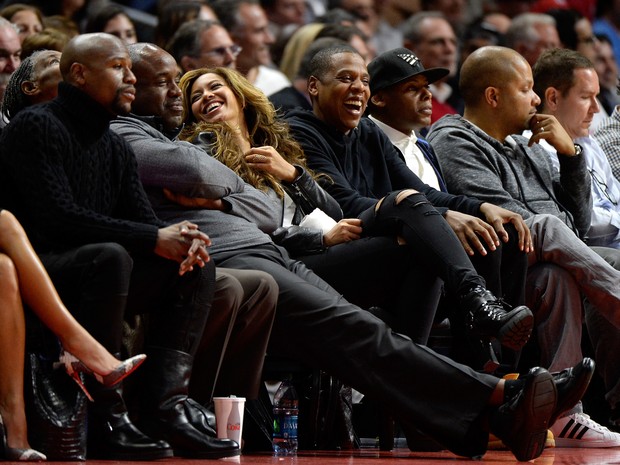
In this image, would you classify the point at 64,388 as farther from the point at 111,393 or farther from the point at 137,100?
the point at 137,100

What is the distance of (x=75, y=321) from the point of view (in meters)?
3.23

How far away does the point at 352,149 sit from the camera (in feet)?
15.9

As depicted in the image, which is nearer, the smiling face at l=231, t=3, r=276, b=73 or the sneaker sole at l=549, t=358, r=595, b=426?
the sneaker sole at l=549, t=358, r=595, b=426

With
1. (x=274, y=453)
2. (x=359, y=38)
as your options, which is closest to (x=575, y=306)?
(x=274, y=453)

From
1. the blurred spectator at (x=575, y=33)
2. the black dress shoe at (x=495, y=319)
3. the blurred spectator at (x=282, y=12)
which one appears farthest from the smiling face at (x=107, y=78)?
the blurred spectator at (x=575, y=33)

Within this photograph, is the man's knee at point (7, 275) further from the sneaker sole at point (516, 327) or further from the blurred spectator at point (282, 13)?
the blurred spectator at point (282, 13)

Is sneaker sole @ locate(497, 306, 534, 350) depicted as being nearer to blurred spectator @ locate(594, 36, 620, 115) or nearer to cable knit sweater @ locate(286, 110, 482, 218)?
cable knit sweater @ locate(286, 110, 482, 218)

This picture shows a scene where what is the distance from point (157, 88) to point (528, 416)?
5.77 feet

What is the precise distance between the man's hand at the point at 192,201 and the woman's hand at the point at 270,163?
1.12 ft

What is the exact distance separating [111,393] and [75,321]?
0.26 m

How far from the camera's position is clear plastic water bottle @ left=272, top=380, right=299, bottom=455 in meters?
→ 4.05

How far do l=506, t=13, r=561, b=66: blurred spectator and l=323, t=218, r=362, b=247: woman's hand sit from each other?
3.87m

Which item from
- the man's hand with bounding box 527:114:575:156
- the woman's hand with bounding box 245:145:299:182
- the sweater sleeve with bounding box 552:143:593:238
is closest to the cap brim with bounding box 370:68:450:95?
the man's hand with bounding box 527:114:575:156

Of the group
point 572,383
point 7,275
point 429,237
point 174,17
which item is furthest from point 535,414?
point 174,17
